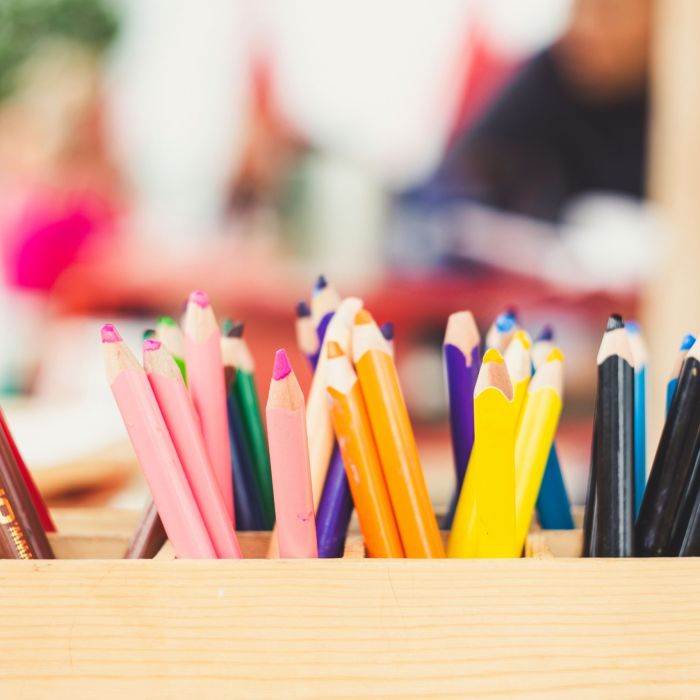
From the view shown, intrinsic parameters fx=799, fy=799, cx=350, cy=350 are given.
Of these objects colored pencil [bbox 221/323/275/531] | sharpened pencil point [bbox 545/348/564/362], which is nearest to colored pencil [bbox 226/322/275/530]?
colored pencil [bbox 221/323/275/531]

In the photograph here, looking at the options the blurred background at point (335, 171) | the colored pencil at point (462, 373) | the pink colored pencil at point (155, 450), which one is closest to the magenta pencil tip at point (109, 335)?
the pink colored pencil at point (155, 450)

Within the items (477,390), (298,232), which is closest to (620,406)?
(477,390)

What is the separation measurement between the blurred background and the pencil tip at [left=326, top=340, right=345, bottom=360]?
1.89 ft

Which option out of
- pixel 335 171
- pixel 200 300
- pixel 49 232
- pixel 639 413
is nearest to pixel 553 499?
pixel 639 413

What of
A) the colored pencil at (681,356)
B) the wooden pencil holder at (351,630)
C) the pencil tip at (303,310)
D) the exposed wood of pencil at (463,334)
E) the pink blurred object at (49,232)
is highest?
the pink blurred object at (49,232)

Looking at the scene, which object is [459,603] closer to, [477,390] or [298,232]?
[477,390]

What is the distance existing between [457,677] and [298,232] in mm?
669

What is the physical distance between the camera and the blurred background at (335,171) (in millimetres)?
820

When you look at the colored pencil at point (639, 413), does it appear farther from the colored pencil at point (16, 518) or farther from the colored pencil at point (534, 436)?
the colored pencil at point (16, 518)

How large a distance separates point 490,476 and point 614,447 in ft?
0.14

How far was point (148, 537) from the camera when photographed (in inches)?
10.4

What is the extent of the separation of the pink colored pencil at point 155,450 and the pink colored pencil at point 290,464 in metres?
0.03

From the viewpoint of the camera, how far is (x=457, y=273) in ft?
2.82

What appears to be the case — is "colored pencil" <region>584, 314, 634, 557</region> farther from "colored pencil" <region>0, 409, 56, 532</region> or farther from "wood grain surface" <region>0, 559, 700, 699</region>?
"colored pencil" <region>0, 409, 56, 532</region>
